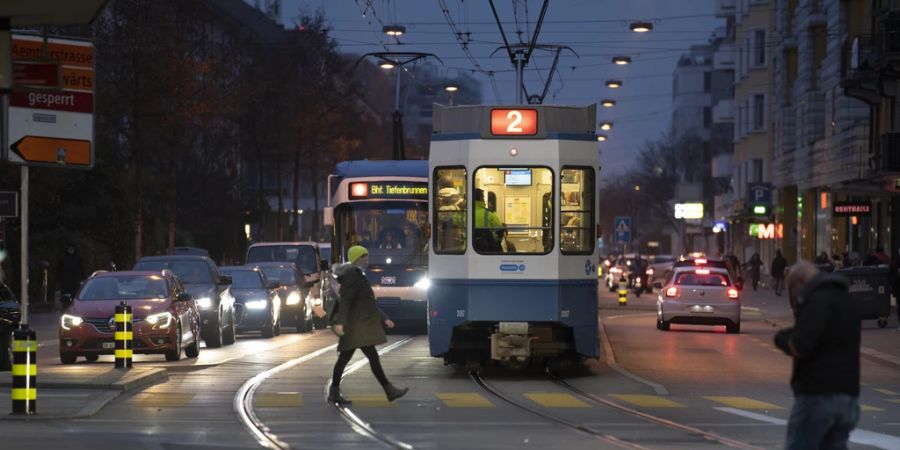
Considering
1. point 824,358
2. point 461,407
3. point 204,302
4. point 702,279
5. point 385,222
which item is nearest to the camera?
point 824,358

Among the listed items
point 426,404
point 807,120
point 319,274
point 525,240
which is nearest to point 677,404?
point 426,404

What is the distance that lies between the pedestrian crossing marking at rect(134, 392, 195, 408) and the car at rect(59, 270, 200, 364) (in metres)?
5.91

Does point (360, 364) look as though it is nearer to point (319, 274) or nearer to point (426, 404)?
point (426, 404)

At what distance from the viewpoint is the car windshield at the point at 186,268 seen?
3300cm

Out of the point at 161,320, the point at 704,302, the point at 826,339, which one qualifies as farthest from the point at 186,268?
the point at 826,339

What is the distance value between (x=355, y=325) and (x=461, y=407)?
57.9 inches

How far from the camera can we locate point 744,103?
8806cm

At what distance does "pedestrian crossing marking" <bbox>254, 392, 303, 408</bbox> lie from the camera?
63.7 ft

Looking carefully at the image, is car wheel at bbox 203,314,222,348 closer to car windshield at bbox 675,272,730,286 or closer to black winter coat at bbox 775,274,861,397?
car windshield at bbox 675,272,730,286

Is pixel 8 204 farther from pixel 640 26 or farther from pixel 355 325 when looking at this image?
pixel 640 26

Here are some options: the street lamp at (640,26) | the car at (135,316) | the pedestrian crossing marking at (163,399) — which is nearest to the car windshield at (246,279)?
the car at (135,316)

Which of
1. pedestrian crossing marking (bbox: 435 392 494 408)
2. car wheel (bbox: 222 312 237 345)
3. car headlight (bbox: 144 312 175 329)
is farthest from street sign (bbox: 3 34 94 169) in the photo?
car wheel (bbox: 222 312 237 345)

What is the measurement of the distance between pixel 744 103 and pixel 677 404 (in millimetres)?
69859

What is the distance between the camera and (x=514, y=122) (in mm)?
23594
